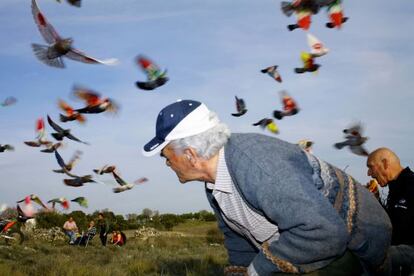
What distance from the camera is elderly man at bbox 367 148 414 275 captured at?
5684 mm

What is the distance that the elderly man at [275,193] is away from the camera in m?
3.10

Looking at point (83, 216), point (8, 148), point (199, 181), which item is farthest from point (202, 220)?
point (199, 181)

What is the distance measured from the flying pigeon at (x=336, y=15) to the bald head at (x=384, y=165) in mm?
2163

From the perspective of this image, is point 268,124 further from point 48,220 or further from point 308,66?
point 48,220

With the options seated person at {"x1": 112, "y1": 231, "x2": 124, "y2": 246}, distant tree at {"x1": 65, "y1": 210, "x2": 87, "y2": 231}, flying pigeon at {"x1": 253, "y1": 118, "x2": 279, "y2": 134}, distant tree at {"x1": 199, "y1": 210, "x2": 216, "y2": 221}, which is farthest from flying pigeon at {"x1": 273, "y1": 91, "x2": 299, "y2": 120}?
distant tree at {"x1": 199, "y1": 210, "x2": 216, "y2": 221}

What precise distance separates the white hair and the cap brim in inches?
2.8

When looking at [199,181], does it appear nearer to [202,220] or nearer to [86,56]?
[86,56]

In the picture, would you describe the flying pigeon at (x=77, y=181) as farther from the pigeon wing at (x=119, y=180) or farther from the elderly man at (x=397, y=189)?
the elderly man at (x=397, y=189)

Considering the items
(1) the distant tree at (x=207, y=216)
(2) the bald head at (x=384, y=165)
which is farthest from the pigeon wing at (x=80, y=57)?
(1) the distant tree at (x=207, y=216)

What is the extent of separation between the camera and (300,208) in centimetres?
306

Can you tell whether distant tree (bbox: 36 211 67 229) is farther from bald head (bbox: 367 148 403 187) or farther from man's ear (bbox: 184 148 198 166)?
man's ear (bbox: 184 148 198 166)

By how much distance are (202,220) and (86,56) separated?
38676mm

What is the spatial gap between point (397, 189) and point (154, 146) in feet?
11.0

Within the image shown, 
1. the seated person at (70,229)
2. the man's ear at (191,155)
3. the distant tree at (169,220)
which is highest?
Result: the man's ear at (191,155)
